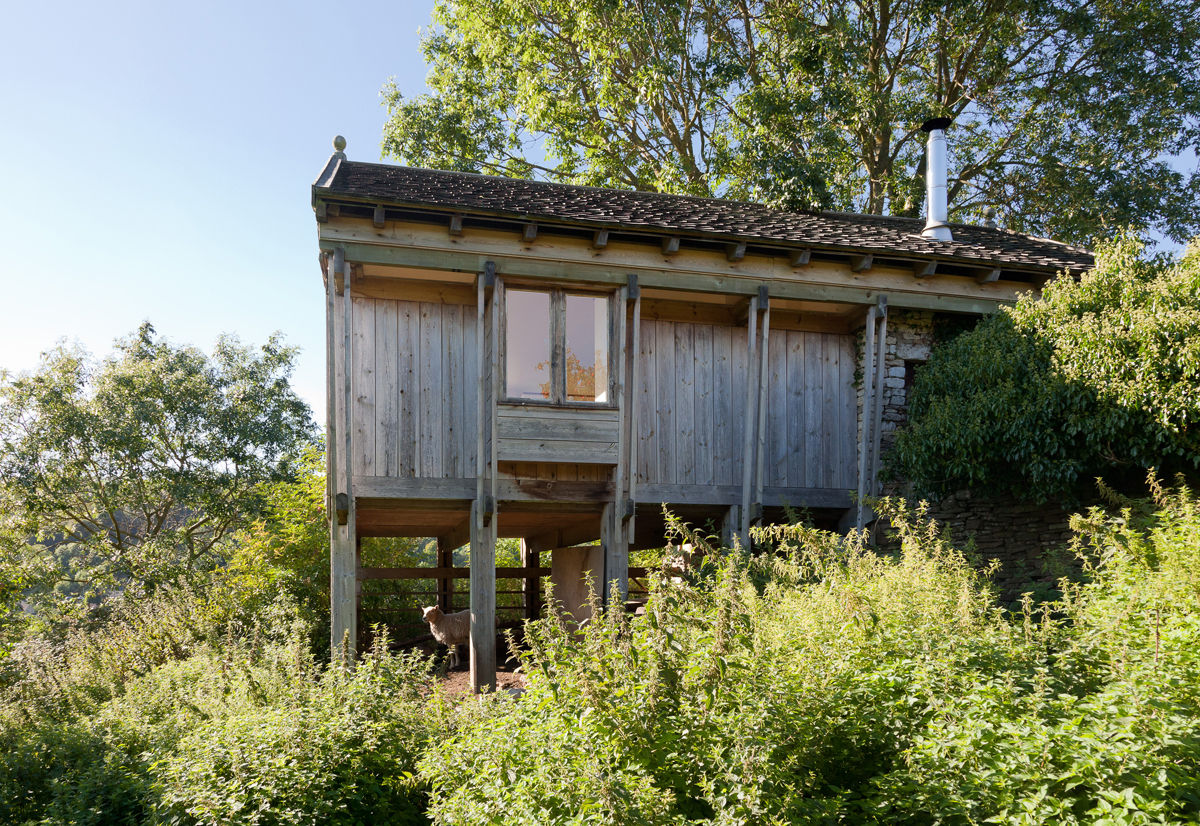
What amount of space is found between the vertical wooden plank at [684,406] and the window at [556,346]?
45.1 inches

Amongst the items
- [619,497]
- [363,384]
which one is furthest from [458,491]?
[619,497]

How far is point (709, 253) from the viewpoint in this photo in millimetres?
10492

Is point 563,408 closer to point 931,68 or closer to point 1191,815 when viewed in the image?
point 1191,815

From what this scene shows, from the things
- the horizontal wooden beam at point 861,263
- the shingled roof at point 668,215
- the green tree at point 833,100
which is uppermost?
the green tree at point 833,100

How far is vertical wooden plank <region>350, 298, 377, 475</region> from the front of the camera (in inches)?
376

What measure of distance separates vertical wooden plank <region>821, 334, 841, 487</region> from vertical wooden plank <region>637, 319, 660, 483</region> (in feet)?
7.27

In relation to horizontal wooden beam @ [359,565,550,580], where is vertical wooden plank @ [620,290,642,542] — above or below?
above

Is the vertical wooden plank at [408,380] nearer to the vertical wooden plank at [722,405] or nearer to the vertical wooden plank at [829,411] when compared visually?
the vertical wooden plank at [722,405]

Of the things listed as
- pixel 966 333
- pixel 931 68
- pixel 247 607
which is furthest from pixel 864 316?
pixel 931 68

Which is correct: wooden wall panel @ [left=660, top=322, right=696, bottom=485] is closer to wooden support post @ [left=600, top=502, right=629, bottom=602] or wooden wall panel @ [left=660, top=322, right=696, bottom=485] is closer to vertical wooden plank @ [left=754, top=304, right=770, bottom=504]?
vertical wooden plank @ [left=754, top=304, right=770, bottom=504]

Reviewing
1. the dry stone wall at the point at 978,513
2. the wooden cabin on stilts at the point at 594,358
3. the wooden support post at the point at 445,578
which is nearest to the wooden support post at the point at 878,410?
the wooden cabin on stilts at the point at 594,358

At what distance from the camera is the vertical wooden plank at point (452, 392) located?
9.84 metres

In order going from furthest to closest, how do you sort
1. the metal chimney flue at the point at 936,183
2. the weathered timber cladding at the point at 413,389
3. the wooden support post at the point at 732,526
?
the metal chimney flue at the point at 936,183 < the wooden support post at the point at 732,526 < the weathered timber cladding at the point at 413,389

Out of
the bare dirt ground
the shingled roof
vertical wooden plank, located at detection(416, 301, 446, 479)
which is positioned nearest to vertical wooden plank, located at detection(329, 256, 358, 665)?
vertical wooden plank, located at detection(416, 301, 446, 479)
